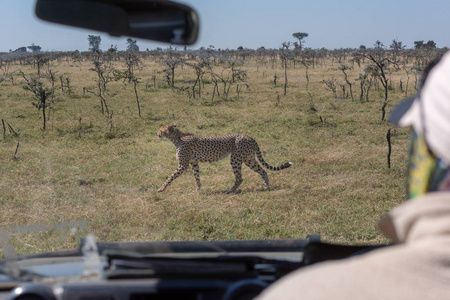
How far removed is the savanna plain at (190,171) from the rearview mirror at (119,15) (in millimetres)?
128

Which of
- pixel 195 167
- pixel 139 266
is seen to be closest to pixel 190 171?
pixel 195 167

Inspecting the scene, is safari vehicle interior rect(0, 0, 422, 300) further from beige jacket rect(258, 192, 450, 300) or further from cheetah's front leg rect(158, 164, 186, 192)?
cheetah's front leg rect(158, 164, 186, 192)

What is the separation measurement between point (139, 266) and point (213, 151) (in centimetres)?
643

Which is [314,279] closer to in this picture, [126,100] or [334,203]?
[334,203]

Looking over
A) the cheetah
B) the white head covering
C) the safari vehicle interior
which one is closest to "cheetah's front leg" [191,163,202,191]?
the cheetah

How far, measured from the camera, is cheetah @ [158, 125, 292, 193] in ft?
23.7

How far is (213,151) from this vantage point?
7.36 metres

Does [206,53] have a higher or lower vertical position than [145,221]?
higher

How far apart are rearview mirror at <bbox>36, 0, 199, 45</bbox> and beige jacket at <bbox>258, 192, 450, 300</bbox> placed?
0.60 metres

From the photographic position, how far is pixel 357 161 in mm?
7695

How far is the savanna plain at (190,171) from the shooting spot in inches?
198

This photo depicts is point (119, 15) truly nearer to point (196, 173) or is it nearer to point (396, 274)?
point (396, 274)

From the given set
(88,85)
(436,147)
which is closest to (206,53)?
(436,147)

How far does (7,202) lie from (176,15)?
18.2 ft
